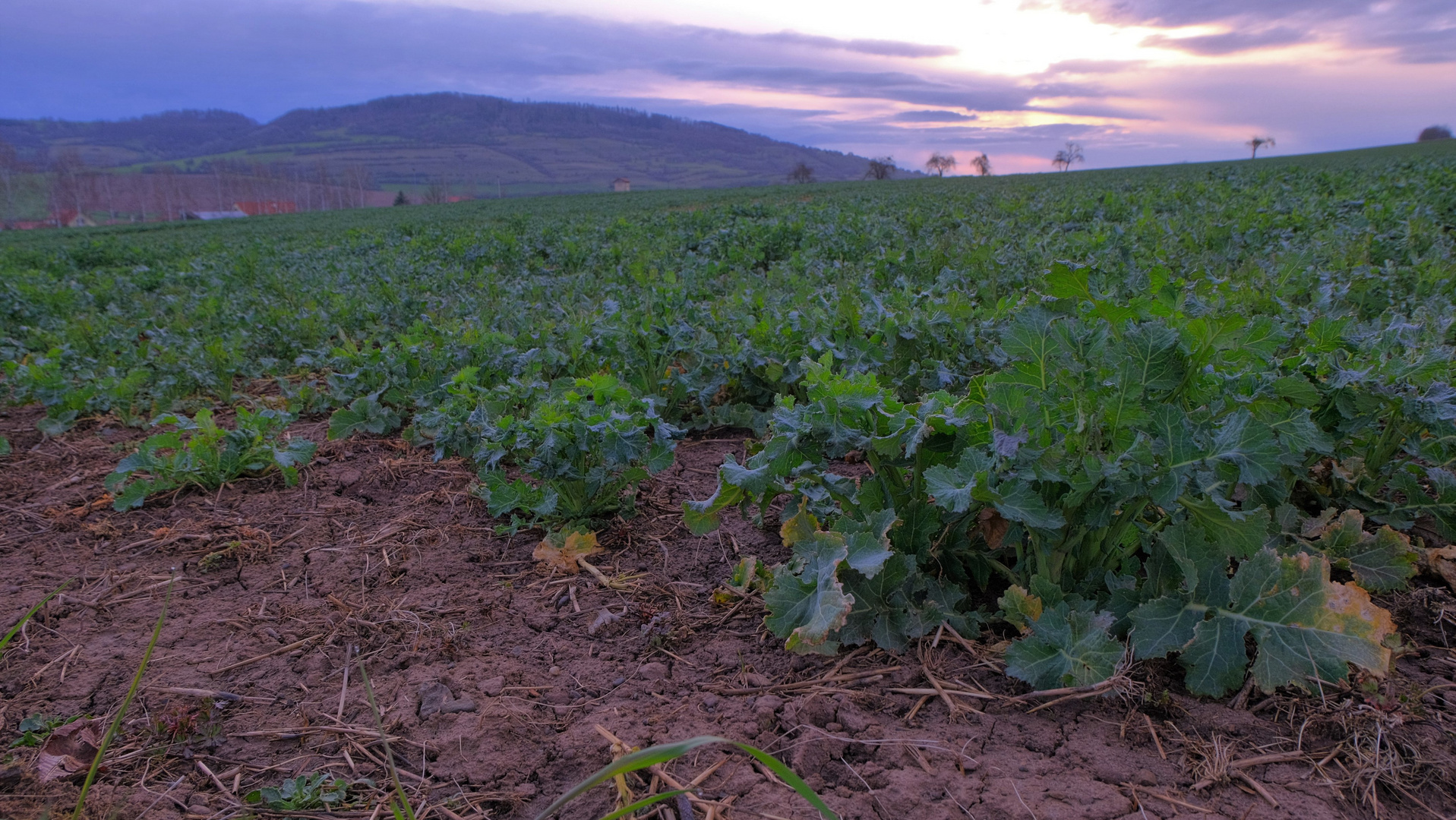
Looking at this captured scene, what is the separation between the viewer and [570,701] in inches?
83.9

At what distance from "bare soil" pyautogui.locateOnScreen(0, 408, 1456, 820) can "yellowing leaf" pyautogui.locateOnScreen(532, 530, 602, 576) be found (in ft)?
0.21

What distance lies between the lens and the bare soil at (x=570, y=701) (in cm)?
167

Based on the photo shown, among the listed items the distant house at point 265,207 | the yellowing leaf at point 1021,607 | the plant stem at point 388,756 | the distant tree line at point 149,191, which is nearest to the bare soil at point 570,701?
the yellowing leaf at point 1021,607

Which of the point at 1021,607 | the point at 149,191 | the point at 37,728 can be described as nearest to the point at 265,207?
the point at 149,191

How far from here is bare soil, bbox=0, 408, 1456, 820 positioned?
1674 mm

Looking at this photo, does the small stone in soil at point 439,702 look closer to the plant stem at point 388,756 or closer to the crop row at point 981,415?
the plant stem at point 388,756

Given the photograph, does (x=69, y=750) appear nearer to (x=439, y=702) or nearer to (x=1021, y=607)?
(x=439, y=702)

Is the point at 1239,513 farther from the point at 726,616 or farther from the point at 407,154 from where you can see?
the point at 407,154

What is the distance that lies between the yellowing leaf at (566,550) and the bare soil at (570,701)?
0.06 meters

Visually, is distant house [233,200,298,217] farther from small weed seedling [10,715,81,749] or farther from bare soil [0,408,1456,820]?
small weed seedling [10,715,81,749]

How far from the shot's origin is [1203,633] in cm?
185

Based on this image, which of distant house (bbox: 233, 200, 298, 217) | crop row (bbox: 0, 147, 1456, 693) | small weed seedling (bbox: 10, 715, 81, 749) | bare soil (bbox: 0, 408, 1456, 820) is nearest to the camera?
bare soil (bbox: 0, 408, 1456, 820)

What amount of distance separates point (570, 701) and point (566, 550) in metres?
0.89

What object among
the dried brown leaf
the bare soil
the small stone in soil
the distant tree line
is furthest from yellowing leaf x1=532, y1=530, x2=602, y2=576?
the distant tree line
